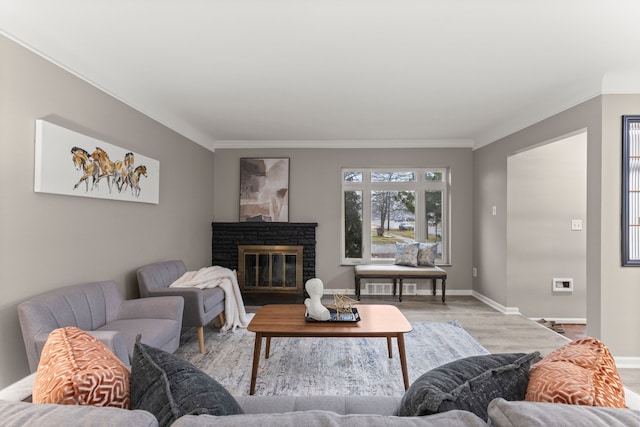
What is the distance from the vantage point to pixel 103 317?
278cm

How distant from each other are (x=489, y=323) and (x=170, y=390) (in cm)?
434

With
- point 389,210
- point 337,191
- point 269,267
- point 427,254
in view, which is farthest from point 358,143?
point 269,267

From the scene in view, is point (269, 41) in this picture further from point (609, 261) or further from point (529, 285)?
point (529, 285)

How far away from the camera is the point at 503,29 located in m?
2.38

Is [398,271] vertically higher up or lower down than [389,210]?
lower down

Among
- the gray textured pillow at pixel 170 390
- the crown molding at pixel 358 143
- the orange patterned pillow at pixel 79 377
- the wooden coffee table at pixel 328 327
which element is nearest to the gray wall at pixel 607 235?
the wooden coffee table at pixel 328 327

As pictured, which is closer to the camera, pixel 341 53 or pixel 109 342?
pixel 109 342

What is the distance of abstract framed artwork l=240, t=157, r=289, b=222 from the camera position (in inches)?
237

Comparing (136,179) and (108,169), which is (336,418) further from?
(136,179)

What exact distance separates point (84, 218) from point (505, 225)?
480 cm

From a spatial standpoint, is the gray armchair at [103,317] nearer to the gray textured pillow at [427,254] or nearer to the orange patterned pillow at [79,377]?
the orange patterned pillow at [79,377]

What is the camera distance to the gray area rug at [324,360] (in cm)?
274

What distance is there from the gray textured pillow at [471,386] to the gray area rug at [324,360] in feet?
5.68

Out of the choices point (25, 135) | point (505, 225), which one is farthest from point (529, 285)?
point (25, 135)
